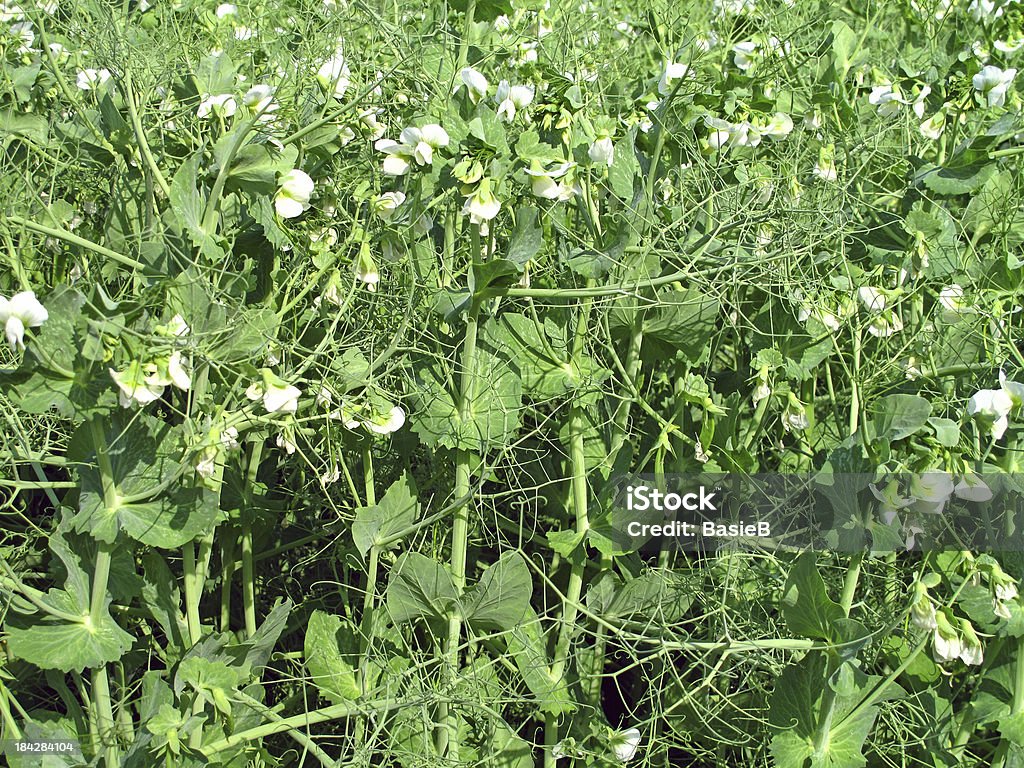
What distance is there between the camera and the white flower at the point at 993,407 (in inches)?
49.9

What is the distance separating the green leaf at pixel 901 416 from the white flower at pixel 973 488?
91 millimetres

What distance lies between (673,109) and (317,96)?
60 centimetres

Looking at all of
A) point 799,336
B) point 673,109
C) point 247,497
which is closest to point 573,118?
point 673,109

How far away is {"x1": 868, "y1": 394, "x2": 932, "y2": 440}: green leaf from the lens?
4.18ft

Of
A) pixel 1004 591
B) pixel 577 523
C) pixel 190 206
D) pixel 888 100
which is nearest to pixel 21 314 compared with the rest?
pixel 190 206

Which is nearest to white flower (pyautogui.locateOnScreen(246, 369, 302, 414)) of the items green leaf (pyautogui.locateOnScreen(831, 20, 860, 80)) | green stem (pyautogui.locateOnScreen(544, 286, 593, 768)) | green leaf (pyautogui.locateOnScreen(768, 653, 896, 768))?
green stem (pyautogui.locateOnScreen(544, 286, 593, 768))

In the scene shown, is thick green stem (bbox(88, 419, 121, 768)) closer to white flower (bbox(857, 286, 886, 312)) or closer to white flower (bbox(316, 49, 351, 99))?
white flower (bbox(316, 49, 351, 99))

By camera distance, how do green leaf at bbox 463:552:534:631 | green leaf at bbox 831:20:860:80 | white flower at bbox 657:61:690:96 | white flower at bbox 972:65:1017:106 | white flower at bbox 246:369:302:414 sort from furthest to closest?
green leaf at bbox 831:20:860:80 → white flower at bbox 972:65:1017:106 → white flower at bbox 657:61:690:96 → green leaf at bbox 463:552:534:631 → white flower at bbox 246:369:302:414

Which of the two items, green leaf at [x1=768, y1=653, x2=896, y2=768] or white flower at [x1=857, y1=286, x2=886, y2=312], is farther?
white flower at [x1=857, y1=286, x2=886, y2=312]

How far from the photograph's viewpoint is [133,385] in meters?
1.12

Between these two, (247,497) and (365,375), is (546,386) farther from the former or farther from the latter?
(247,497)

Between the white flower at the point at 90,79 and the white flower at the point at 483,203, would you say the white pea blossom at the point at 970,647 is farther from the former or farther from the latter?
the white flower at the point at 90,79

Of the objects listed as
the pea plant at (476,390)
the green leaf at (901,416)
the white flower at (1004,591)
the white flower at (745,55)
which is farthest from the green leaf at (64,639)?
the white flower at (745,55)

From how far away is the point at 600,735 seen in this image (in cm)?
153
